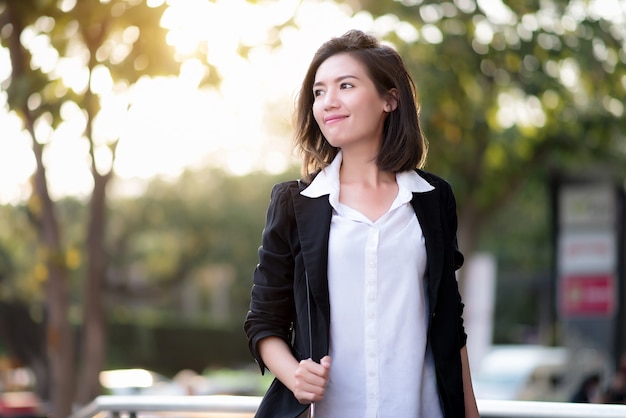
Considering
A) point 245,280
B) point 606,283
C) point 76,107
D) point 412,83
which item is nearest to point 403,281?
point 412,83

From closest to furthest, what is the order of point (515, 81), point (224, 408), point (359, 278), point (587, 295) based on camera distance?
1. point (359, 278)
2. point (224, 408)
3. point (515, 81)
4. point (587, 295)

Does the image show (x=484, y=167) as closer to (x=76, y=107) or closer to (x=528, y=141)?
(x=528, y=141)

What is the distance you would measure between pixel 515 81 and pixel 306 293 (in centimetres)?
904

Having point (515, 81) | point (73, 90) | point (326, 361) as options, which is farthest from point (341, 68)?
point (515, 81)

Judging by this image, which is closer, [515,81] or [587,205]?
[515,81]

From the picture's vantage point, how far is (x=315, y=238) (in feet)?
7.54

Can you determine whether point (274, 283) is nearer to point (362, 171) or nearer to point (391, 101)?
point (362, 171)

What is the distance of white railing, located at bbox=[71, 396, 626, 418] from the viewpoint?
282 centimetres

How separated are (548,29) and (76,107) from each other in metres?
4.88

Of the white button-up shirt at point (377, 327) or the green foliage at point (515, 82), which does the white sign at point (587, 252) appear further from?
the white button-up shirt at point (377, 327)

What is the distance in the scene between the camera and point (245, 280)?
4197 centimetres

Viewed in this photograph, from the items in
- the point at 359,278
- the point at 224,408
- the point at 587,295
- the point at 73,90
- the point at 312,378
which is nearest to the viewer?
the point at 312,378

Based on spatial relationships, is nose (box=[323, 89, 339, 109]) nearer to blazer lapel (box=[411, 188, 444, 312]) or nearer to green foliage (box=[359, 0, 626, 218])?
blazer lapel (box=[411, 188, 444, 312])

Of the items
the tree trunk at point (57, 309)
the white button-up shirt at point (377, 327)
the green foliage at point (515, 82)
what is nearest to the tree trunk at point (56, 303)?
the tree trunk at point (57, 309)
